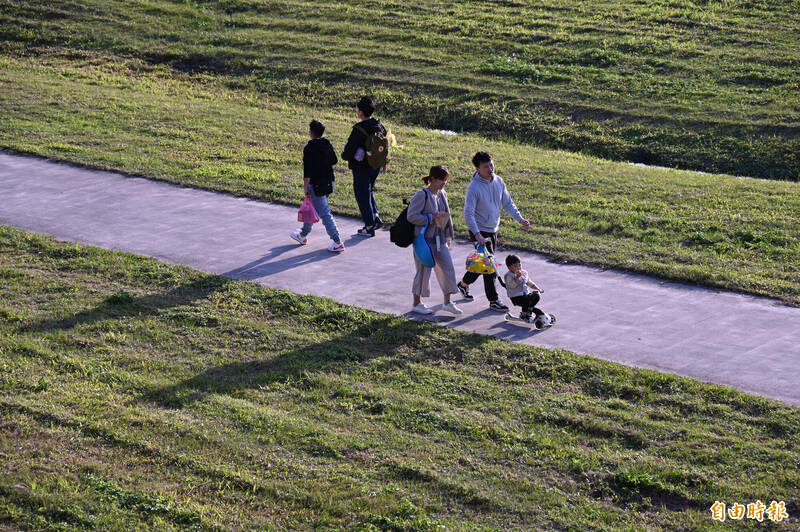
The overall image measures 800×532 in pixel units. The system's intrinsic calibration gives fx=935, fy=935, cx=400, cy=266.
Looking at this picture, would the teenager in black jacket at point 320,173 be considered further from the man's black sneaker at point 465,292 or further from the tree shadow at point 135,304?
the man's black sneaker at point 465,292

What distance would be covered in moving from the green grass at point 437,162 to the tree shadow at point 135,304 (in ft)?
11.2

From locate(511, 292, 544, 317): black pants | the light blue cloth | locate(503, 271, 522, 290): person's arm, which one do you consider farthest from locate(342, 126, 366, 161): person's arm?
locate(511, 292, 544, 317): black pants

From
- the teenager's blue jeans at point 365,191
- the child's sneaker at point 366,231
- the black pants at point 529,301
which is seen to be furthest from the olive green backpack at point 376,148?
the black pants at point 529,301

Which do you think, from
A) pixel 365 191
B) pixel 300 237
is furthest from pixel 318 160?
pixel 300 237

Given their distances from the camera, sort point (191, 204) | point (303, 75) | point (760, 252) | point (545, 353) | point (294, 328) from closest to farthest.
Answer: point (545, 353)
point (294, 328)
point (760, 252)
point (191, 204)
point (303, 75)

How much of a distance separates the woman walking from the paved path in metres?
0.28

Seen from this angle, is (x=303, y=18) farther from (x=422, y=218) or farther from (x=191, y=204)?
(x=422, y=218)

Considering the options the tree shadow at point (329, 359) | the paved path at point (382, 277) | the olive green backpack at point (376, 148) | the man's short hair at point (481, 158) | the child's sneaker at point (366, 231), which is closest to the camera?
the tree shadow at point (329, 359)

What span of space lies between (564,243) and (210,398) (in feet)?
18.7

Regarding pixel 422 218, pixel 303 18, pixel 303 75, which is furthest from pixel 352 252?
pixel 303 18

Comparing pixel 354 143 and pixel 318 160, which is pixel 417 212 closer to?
pixel 318 160

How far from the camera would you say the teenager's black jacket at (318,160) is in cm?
1136

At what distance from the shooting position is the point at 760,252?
11.7 metres

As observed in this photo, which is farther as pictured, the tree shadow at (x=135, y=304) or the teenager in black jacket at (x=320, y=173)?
the teenager in black jacket at (x=320, y=173)
